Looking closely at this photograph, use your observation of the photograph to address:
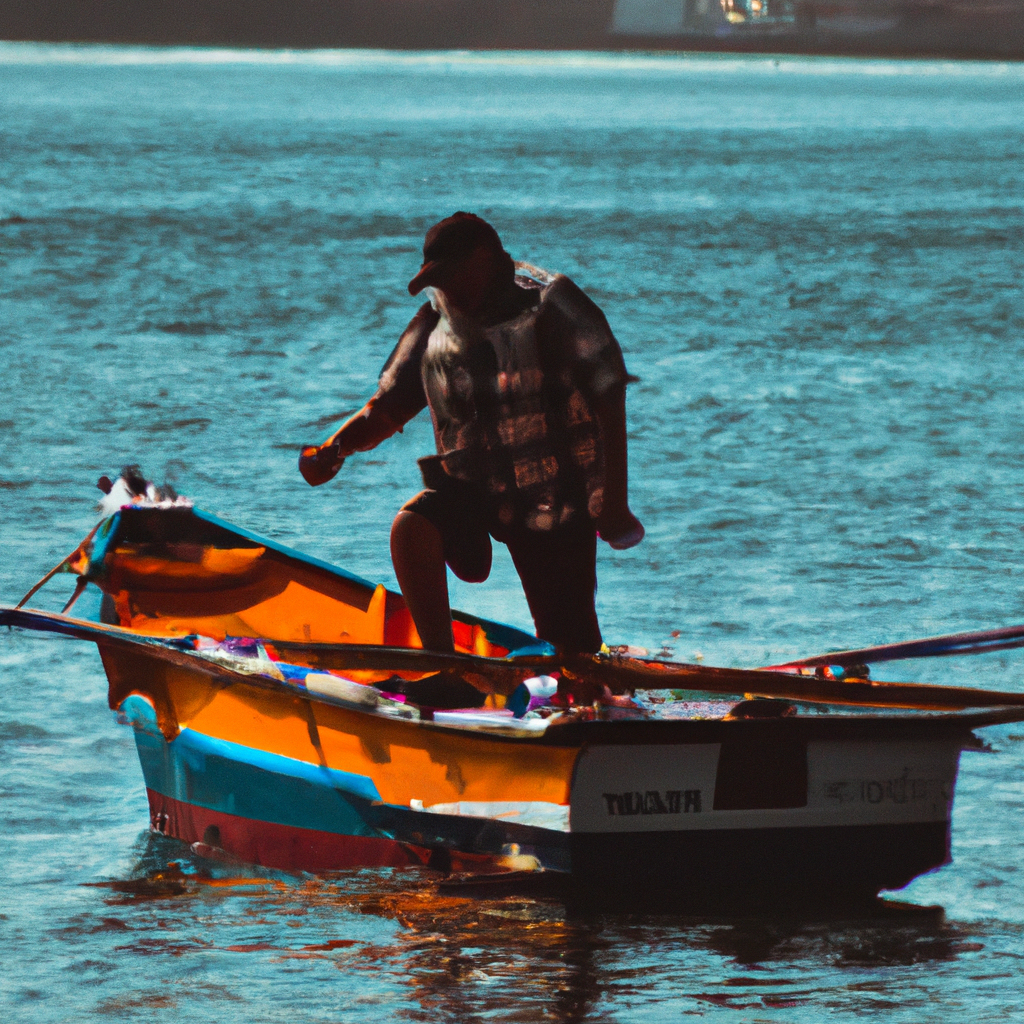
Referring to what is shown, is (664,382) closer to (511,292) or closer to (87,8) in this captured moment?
(511,292)

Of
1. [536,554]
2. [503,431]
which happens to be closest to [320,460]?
[503,431]

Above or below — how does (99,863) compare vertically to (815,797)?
below

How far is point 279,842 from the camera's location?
17.6 feet

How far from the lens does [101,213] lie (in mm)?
30234

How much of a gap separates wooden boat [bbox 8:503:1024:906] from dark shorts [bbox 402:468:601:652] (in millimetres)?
166

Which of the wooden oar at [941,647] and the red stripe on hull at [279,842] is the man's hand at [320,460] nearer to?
the red stripe on hull at [279,842]

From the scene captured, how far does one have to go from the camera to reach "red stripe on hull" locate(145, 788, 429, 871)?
5.13 meters

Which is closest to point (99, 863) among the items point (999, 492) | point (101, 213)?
point (999, 492)

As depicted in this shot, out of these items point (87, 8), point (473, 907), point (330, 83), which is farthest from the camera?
point (87, 8)

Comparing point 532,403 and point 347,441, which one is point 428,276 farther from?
point 347,441

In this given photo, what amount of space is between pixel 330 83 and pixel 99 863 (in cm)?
11025

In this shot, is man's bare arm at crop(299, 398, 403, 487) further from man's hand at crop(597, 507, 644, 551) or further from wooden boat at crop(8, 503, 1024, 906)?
man's hand at crop(597, 507, 644, 551)

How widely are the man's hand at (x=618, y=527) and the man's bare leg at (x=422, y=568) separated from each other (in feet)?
1.56

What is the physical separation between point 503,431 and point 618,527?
465mm
